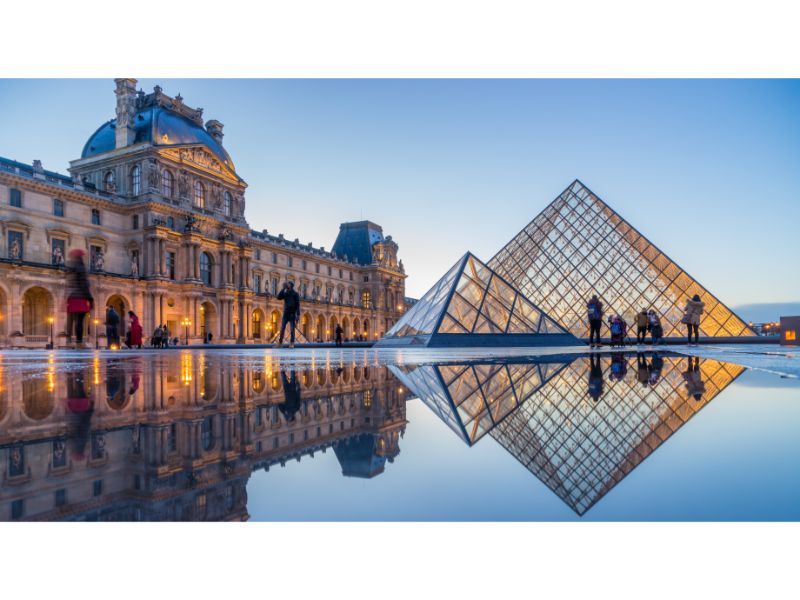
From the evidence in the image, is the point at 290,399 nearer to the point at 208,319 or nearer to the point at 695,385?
the point at 695,385

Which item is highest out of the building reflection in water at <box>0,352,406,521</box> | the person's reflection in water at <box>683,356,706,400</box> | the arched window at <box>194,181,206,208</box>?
the arched window at <box>194,181,206,208</box>

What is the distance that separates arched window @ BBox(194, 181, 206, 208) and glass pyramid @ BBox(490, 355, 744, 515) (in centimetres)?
4048

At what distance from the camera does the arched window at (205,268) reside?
39.9m

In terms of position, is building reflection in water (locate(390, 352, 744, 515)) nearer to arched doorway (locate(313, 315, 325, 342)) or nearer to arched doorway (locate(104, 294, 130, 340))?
arched doorway (locate(104, 294, 130, 340))

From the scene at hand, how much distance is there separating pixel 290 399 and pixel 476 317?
1266 cm

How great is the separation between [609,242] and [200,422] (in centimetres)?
3132

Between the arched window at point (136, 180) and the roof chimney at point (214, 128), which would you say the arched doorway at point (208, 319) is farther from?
the roof chimney at point (214, 128)

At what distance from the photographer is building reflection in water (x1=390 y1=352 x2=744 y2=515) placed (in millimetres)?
1340

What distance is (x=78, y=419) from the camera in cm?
208

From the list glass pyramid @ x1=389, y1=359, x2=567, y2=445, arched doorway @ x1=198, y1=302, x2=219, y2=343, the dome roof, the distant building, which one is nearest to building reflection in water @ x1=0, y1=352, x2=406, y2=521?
glass pyramid @ x1=389, y1=359, x2=567, y2=445

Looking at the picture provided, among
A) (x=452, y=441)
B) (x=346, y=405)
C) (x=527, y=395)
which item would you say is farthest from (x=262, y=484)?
(x=527, y=395)

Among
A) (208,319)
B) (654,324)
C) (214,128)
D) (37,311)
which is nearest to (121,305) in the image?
(37,311)

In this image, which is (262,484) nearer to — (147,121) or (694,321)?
(694,321)

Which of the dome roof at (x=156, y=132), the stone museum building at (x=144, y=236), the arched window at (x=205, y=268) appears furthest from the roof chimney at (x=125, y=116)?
the arched window at (x=205, y=268)
